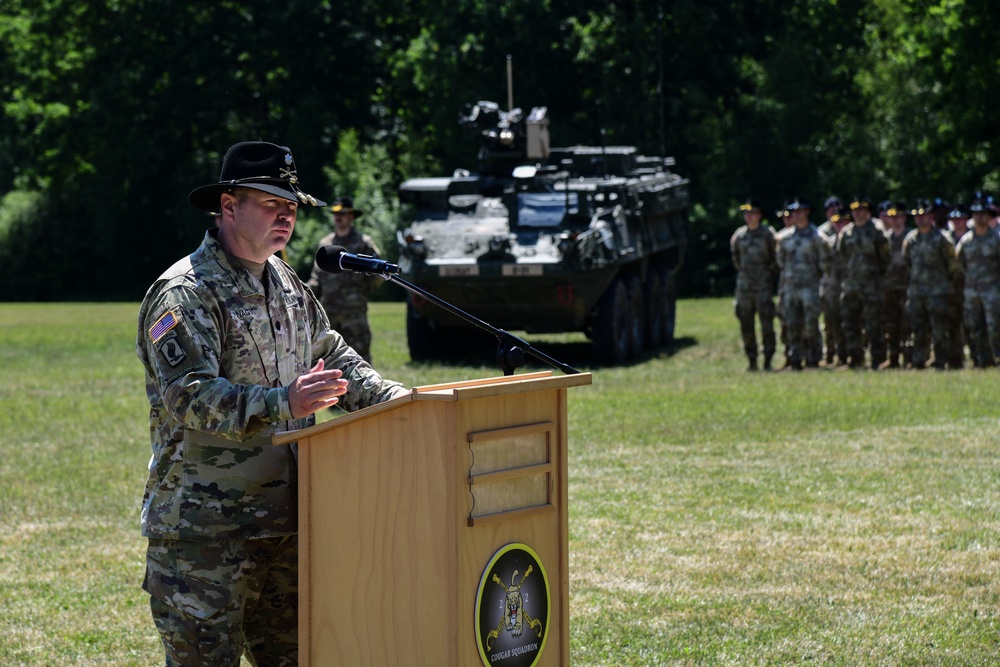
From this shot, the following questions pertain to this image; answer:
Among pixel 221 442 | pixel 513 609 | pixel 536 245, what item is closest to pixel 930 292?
pixel 536 245

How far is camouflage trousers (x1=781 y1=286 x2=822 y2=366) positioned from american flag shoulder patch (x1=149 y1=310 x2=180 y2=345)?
13981 mm

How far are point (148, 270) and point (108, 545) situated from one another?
3880 centimetres

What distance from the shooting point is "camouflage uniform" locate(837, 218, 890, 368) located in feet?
57.9

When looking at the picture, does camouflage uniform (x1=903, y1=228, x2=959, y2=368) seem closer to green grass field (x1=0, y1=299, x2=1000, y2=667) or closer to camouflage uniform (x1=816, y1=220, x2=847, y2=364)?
camouflage uniform (x1=816, y1=220, x2=847, y2=364)

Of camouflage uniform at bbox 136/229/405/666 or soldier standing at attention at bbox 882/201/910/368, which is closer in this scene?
camouflage uniform at bbox 136/229/405/666

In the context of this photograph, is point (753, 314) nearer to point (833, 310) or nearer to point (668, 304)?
point (833, 310)

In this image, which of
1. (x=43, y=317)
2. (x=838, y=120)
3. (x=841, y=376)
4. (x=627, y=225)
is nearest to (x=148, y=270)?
(x=43, y=317)

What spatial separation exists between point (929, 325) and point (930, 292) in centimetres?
47

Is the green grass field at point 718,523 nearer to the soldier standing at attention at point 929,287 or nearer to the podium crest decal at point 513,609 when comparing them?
the soldier standing at attention at point 929,287

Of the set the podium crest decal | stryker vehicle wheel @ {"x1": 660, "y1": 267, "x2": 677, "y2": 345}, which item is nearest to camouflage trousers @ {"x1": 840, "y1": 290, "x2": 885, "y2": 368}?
stryker vehicle wheel @ {"x1": 660, "y1": 267, "x2": 677, "y2": 345}

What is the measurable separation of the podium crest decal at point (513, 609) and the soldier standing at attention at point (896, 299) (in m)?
14.4

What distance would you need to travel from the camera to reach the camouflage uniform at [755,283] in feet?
57.2

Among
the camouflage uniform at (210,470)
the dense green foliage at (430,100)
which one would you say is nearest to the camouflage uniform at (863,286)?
the dense green foliage at (430,100)

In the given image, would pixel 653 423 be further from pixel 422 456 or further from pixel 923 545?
pixel 422 456
